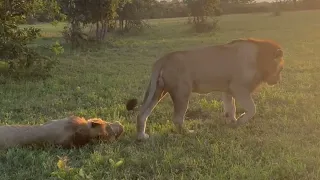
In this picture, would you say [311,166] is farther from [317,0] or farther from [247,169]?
[317,0]

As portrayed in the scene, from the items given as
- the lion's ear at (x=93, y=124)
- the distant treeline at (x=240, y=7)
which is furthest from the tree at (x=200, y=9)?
the lion's ear at (x=93, y=124)

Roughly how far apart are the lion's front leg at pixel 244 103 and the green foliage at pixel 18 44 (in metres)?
6.21

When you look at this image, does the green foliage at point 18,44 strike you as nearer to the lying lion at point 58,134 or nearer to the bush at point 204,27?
the lying lion at point 58,134

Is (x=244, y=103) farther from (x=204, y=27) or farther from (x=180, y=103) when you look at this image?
(x=204, y=27)

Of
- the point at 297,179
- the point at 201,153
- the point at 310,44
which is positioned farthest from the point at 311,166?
the point at 310,44

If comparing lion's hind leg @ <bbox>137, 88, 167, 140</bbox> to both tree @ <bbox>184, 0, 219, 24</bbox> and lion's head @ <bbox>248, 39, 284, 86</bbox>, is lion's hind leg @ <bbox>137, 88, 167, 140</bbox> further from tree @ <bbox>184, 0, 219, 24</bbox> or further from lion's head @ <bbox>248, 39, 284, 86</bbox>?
tree @ <bbox>184, 0, 219, 24</bbox>

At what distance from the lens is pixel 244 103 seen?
275 inches

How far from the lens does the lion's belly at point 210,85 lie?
6.99m

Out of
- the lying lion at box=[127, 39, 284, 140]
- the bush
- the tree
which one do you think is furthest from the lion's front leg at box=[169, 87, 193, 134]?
the tree

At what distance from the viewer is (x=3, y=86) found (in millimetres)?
11086

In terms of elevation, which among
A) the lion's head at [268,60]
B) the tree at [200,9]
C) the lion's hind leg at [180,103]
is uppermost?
the lion's head at [268,60]

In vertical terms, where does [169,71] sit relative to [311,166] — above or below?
above

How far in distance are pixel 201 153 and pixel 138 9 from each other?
29779 millimetres

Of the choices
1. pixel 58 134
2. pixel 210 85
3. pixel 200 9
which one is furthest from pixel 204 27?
pixel 58 134
